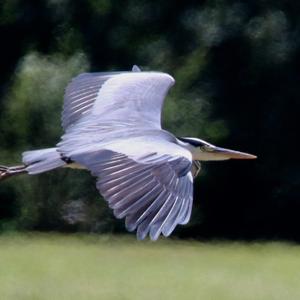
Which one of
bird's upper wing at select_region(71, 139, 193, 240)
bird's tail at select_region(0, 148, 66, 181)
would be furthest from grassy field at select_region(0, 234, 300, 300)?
bird's upper wing at select_region(71, 139, 193, 240)

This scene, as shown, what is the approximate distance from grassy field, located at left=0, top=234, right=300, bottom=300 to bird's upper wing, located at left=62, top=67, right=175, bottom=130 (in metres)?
1.22

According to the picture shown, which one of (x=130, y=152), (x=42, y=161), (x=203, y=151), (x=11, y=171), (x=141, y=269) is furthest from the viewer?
(x=141, y=269)

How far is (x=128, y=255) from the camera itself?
28.2ft

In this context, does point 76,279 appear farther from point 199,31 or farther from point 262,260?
point 199,31

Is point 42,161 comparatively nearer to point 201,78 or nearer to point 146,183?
point 146,183

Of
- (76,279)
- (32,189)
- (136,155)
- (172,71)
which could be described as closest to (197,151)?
(136,155)

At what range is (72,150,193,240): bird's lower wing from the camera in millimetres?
3701

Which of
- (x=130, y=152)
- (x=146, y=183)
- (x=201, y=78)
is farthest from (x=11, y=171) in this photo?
(x=201, y=78)

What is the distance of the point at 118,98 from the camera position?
5.47m

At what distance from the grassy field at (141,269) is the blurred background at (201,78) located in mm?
1282

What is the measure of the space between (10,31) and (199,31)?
1.79 m

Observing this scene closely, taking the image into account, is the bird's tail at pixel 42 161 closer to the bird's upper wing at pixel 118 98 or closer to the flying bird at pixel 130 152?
the flying bird at pixel 130 152

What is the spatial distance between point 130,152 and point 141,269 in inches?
141

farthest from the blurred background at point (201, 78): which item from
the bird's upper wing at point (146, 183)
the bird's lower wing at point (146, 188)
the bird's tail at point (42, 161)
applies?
the bird's lower wing at point (146, 188)
